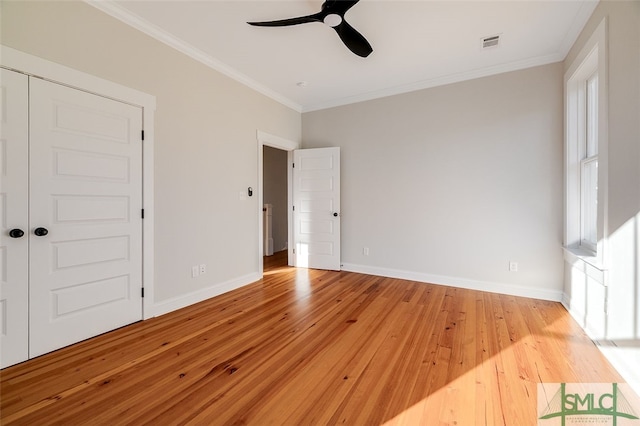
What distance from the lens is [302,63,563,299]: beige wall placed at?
3.14 metres

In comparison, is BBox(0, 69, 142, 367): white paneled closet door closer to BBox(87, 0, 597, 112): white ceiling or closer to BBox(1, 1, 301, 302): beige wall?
BBox(1, 1, 301, 302): beige wall

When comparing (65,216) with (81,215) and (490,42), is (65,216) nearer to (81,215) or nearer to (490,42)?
(81,215)

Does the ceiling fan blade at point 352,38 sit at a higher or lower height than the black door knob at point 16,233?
higher

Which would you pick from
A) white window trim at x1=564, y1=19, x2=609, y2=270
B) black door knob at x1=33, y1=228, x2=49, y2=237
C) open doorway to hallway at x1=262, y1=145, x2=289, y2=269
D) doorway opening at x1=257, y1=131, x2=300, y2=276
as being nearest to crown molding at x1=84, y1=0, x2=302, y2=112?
doorway opening at x1=257, y1=131, x2=300, y2=276

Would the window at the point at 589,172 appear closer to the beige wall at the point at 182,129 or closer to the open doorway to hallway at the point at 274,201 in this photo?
the beige wall at the point at 182,129

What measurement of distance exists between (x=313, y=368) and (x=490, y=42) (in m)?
3.64

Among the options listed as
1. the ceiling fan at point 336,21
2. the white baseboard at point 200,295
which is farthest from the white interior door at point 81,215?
the ceiling fan at point 336,21

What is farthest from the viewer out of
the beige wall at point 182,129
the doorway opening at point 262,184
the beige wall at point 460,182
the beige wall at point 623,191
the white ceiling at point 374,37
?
the doorway opening at point 262,184

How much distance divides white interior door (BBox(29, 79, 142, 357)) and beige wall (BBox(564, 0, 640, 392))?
153 inches

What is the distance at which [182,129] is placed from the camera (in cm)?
290

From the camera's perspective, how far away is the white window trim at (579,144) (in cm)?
205

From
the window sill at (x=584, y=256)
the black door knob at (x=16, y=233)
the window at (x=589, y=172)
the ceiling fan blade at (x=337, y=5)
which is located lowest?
the window sill at (x=584, y=256)

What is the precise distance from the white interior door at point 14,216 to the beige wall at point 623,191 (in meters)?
4.11

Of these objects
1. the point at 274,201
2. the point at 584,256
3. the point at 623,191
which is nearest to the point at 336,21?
the point at 623,191
